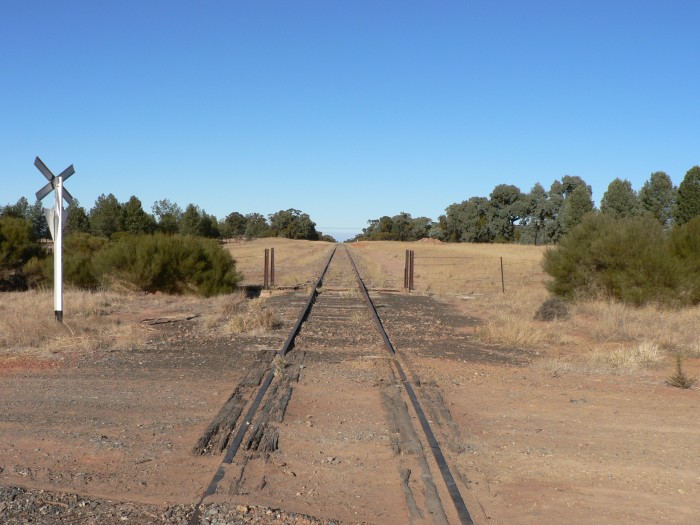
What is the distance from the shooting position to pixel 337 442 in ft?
26.1

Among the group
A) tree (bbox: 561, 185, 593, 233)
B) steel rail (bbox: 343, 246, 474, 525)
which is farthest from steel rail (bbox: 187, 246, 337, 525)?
tree (bbox: 561, 185, 593, 233)

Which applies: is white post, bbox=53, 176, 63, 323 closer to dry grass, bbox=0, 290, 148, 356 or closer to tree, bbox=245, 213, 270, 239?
dry grass, bbox=0, 290, 148, 356

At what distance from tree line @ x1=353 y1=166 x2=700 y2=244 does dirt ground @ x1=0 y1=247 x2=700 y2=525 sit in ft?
113

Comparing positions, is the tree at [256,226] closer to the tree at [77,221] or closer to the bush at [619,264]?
the tree at [77,221]

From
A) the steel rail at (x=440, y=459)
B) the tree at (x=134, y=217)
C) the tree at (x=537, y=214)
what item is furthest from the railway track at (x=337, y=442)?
the tree at (x=537, y=214)

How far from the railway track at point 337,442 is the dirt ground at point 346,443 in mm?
28

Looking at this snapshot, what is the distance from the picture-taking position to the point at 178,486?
21.1ft

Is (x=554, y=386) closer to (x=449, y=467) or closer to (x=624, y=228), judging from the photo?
(x=449, y=467)

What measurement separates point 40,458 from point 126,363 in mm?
5599

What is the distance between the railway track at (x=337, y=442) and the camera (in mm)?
6164

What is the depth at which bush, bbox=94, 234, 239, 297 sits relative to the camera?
25938 millimetres

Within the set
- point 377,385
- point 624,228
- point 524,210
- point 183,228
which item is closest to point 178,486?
point 377,385

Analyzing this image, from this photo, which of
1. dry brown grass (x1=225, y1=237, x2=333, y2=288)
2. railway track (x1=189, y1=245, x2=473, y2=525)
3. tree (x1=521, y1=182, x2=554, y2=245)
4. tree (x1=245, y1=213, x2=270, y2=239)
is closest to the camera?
railway track (x1=189, y1=245, x2=473, y2=525)

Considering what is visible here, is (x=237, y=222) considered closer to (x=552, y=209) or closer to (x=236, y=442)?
→ (x=552, y=209)
